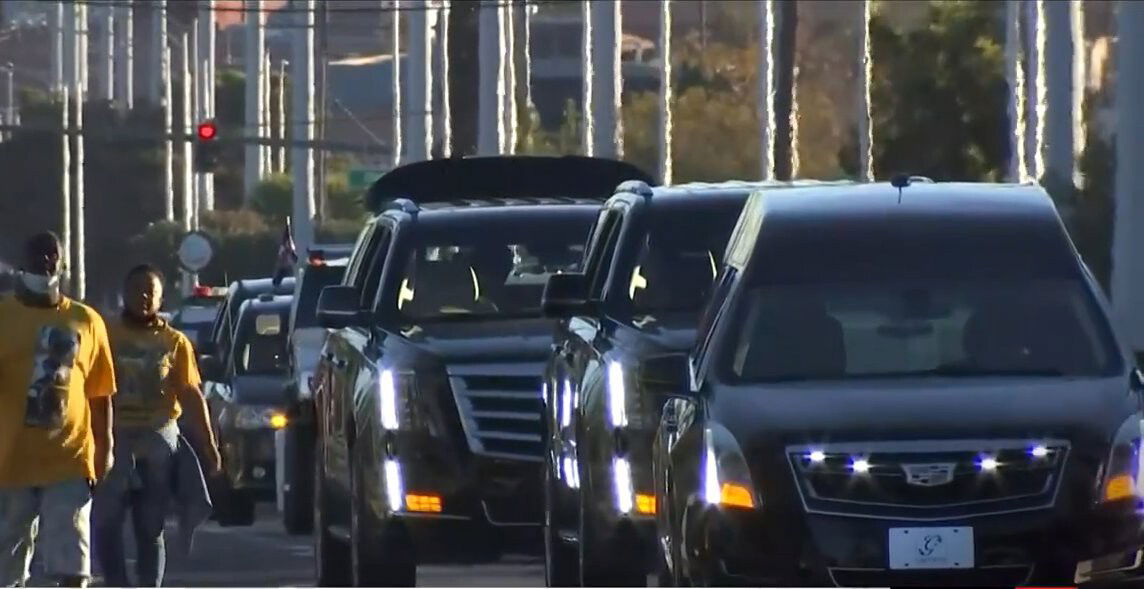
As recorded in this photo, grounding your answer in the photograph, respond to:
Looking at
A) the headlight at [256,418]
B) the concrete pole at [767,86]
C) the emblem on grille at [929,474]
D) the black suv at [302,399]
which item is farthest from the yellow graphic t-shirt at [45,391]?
the concrete pole at [767,86]

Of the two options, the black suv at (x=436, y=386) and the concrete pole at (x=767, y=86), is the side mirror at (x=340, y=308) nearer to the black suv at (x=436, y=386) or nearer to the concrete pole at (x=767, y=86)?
the black suv at (x=436, y=386)

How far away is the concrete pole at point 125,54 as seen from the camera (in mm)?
123750

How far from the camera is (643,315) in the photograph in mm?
15711

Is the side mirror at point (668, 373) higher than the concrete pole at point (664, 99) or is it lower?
lower

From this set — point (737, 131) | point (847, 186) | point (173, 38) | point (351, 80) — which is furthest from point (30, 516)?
point (351, 80)

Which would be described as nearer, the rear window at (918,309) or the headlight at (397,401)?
the rear window at (918,309)

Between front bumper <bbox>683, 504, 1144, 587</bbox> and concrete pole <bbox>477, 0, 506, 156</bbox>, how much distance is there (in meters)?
41.0

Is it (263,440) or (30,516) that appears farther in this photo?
(263,440)

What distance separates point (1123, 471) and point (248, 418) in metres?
15.9

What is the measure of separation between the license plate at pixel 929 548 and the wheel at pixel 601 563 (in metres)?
2.77

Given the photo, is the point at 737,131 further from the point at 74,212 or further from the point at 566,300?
the point at 566,300

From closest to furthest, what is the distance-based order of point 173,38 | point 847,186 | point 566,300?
1. point 847,186
2. point 566,300
3. point 173,38

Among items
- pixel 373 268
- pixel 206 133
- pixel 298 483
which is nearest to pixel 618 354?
pixel 373 268

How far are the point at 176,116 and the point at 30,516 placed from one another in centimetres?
11498
